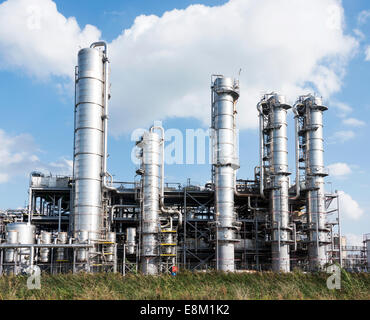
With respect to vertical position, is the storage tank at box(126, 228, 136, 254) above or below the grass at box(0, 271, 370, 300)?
above

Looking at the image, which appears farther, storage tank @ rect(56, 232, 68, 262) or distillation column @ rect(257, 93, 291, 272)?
distillation column @ rect(257, 93, 291, 272)

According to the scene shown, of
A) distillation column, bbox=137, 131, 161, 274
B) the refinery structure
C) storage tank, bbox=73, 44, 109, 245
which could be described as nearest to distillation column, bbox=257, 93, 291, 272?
the refinery structure

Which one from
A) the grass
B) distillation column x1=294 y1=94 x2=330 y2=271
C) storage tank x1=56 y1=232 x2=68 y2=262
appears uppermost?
distillation column x1=294 y1=94 x2=330 y2=271

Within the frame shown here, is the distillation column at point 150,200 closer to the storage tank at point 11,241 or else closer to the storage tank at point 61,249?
the storage tank at point 61,249

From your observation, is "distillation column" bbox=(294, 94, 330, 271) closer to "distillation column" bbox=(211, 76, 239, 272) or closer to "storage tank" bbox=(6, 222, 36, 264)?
"distillation column" bbox=(211, 76, 239, 272)

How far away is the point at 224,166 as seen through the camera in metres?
45.0

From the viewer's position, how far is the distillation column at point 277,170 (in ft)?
148

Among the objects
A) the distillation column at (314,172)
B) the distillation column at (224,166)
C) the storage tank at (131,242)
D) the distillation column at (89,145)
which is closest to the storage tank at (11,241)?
the distillation column at (89,145)

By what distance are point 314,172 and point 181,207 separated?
1504 cm

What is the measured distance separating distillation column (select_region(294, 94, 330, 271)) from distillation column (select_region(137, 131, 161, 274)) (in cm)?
1607

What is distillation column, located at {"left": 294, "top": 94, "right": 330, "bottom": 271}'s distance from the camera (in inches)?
1857

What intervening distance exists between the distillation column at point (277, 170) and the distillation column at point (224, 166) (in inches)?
165
